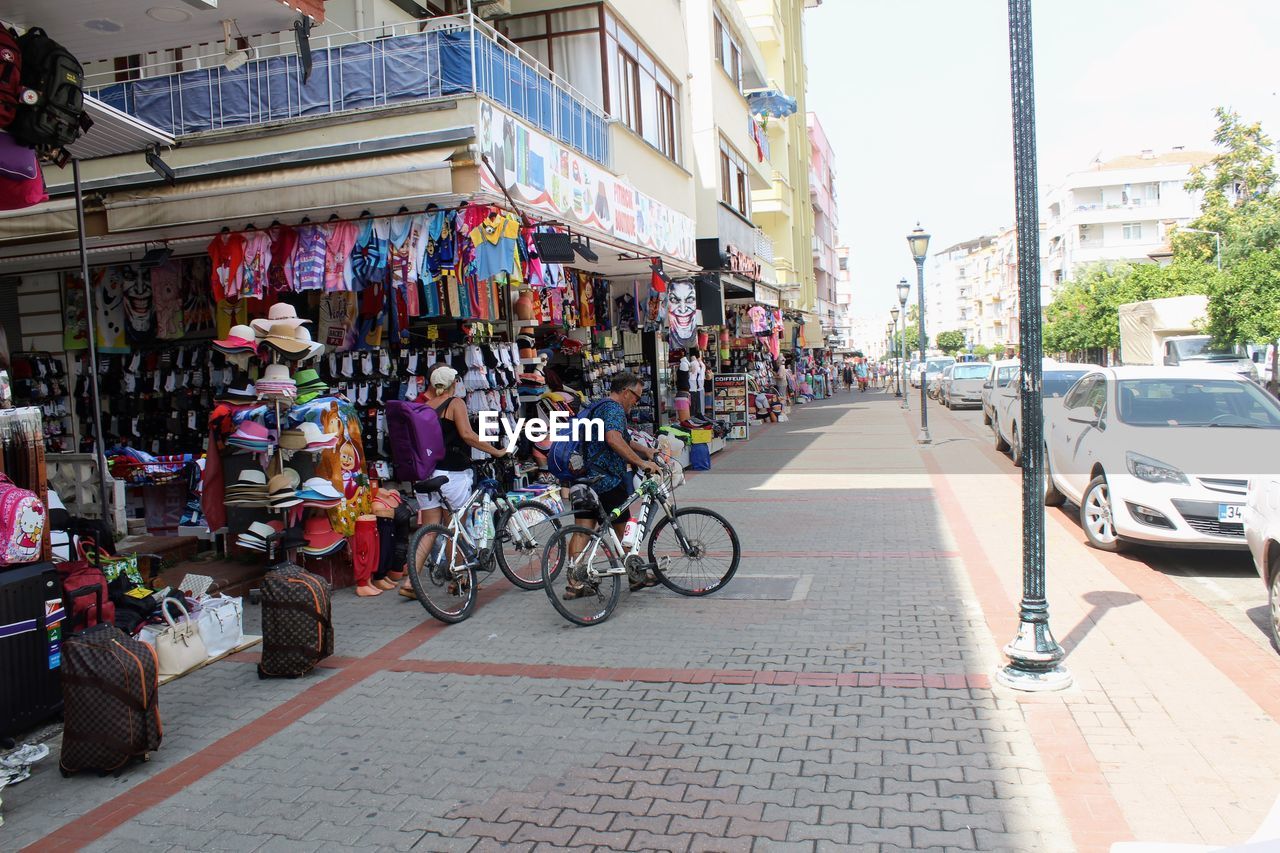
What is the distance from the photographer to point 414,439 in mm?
7359

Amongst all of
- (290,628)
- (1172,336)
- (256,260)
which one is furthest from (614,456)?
(1172,336)

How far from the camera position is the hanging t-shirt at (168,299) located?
11133mm

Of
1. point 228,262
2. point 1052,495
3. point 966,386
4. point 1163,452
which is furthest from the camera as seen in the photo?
point 966,386

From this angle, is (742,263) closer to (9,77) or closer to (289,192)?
(289,192)

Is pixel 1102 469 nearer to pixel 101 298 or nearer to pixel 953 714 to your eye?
pixel 953 714

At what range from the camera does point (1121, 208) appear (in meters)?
77.6

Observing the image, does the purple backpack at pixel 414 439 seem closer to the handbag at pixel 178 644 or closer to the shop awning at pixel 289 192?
the handbag at pixel 178 644

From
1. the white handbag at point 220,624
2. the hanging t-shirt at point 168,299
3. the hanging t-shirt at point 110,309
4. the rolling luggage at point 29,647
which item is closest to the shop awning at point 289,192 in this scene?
the hanging t-shirt at point 168,299

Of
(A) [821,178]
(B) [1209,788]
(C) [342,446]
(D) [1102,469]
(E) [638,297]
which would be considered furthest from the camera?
(A) [821,178]

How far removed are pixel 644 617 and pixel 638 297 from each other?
1146cm

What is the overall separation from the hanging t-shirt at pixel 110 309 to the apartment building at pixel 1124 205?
253 feet

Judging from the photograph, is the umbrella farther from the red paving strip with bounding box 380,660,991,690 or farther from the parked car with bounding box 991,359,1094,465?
the red paving strip with bounding box 380,660,991,690

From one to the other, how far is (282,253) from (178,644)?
16.0 ft

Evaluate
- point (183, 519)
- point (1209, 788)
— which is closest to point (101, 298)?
point (183, 519)
